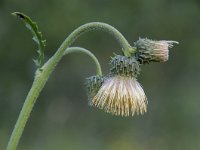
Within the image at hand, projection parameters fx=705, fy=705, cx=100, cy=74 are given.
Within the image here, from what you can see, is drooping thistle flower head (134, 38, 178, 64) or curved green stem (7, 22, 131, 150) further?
drooping thistle flower head (134, 38, 178, 64)

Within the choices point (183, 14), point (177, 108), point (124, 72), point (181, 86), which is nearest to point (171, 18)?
point (183, 14)

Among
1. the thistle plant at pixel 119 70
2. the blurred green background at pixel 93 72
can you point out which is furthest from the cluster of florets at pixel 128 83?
the blurred green background at pixel 93 72

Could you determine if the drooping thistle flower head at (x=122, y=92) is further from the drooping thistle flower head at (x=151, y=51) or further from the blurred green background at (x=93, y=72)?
the blurred green background at (x=93, y=72)

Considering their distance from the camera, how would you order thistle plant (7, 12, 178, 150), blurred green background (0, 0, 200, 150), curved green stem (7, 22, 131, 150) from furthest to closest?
1. blurred green background (0, 0, 200, 150)
2. thistle plant (7, 12, 178, 150)
3. curved green stem (7, 22, 131, 150)

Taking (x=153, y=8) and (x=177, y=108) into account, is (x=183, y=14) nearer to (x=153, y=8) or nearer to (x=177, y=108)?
(x=153, y=8)

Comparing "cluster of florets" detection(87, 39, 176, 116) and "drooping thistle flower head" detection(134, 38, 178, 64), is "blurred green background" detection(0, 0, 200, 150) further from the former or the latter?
"drooping thistle flower head" detection(134, 38, 178, 64)

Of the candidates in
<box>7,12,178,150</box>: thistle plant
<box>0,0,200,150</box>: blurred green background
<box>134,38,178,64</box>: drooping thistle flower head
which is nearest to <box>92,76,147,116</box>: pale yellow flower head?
<box>7,12,178,150</box>: thistle plant

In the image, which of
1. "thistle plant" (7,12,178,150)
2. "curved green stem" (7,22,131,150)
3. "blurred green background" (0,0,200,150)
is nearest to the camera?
"curved green stem" (7,22,131,150)

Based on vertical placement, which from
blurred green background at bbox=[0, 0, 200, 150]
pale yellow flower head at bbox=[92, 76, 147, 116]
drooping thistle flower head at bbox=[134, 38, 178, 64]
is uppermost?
blurred green background at bbox=[0, 0, 200, 150]
